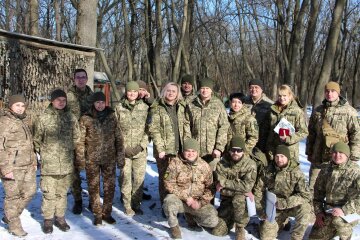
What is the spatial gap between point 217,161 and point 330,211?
4.96ft

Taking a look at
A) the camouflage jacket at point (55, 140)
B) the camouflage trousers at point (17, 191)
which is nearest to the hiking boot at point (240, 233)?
the camouflage jacket at point (55, 140)

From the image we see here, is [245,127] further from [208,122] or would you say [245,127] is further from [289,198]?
[289,198]

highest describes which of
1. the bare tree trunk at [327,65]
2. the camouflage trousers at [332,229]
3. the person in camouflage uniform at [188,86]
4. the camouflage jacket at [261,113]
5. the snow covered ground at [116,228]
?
the bare tree trunk at [327,65]

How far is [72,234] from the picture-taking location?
461cm

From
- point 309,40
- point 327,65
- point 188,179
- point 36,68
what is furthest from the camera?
point 309,40

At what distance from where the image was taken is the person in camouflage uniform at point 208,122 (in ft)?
16.4

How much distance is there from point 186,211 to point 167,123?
1.16 meters

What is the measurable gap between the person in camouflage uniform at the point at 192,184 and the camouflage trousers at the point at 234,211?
0.39 ft

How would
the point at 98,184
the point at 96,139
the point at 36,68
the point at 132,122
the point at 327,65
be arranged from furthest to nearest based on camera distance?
1. the point at 327,65
2. the point at 36,68
3. the point at 132,122
4. the point at 98,184
5. the point at 96,139

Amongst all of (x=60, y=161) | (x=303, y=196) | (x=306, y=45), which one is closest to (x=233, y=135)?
(x=303, y=196)

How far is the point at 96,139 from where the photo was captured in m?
4.85

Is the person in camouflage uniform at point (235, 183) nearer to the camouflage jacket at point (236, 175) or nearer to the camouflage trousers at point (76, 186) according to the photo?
the camouflage jacket at point (236, 175)

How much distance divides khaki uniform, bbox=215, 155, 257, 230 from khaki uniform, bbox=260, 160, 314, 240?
24cm

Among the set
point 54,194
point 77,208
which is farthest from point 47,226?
point 77,208
